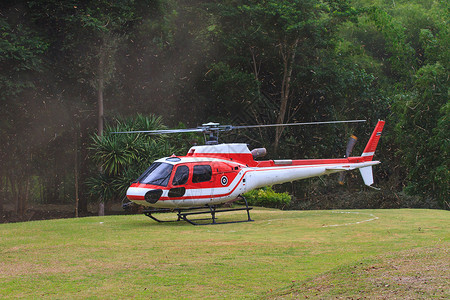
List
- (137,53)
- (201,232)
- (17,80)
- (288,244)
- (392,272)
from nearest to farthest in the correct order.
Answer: (392,272) < (288,244) < (201,232) < (17,80) < (137,53)

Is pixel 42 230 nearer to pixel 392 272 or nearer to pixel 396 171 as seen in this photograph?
pixel 392 272

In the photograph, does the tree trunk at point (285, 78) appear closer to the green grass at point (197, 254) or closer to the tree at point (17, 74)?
the tree at point (17, 74)

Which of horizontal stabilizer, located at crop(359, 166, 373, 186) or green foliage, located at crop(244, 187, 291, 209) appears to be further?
green foliage, located at crop(244, 187, 291, 209)

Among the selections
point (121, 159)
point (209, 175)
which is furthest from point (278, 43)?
point (209, 175)

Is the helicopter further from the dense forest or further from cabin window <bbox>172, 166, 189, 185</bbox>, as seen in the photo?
the dense forest

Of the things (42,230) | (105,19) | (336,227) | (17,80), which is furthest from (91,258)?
(105,19)

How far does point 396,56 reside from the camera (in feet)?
88.2

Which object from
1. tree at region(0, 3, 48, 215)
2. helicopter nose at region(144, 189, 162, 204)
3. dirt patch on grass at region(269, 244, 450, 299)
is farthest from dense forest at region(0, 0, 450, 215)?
dirt patch on grass at region(269, 244, 450, 299)

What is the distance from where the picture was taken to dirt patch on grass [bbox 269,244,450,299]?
538 centimetres

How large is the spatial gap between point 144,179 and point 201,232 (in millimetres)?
2059

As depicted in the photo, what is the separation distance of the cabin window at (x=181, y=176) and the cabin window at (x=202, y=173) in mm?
196

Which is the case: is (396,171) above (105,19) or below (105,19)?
below

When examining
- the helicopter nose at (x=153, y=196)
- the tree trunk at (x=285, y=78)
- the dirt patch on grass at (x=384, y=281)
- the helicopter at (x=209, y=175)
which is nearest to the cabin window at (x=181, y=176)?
the helicopter at (x=209, y=175)

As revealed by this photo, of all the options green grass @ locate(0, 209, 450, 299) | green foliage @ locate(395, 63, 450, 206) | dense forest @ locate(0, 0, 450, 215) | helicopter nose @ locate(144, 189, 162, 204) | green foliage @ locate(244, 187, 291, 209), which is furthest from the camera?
green foliage @ locate(395, 63, 450, 206)
